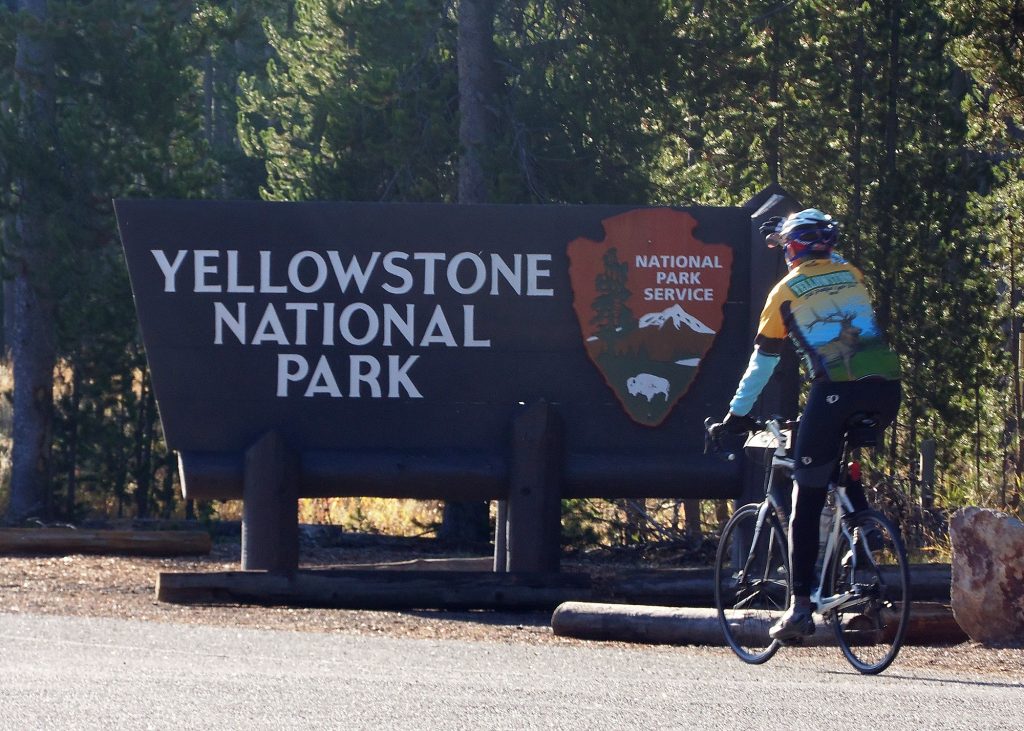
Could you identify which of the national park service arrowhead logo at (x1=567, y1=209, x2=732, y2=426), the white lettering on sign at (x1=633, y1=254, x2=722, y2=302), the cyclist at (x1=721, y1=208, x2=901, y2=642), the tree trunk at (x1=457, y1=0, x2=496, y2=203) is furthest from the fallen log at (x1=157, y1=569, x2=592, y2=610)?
the tree trunk at (x1=457, y1=0, x2=496, y2=203)

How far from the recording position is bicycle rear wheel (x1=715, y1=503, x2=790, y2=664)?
7730 mm

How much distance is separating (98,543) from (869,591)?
335 inches

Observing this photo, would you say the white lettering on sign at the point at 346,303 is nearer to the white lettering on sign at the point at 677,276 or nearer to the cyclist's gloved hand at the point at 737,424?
the white lettering on sign at the point at 677,276

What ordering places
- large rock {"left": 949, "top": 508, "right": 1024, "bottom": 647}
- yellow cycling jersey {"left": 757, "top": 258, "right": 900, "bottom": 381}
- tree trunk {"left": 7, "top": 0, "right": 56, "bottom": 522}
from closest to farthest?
yellow cycling jersey {"left": 757, "top": 258, "right": 900, "bottom": 381}, large rock {"left": 949, "top": 508, "right": 1024, "bottom": 647}, tree trunk {"left": 7, "top": 0, "right": 56, "bottom": 522}

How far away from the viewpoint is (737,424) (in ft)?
25.0

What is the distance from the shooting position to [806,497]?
7.27 meters

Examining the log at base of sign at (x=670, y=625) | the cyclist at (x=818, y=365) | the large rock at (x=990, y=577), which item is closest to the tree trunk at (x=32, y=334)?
the log at base of sign at (x=670, y=625)

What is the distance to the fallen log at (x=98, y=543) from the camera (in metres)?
13.6

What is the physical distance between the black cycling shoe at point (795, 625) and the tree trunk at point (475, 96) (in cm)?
1039

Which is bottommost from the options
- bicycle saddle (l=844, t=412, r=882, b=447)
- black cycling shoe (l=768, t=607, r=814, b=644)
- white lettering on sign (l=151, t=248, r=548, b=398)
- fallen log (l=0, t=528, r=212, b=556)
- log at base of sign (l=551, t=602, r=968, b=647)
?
log at base of sign (l=551, t=602, r=968, b=647)

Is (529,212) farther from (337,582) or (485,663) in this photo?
(485,663)

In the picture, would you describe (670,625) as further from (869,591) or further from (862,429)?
(862,429)

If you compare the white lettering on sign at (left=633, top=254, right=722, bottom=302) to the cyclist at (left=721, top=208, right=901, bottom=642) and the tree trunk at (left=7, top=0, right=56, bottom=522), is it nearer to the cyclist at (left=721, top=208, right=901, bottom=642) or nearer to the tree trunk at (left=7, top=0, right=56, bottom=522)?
the cyclist at (left=721, top=208, right=901, bottom=642)

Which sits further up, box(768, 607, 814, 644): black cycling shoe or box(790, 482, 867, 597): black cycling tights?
box(790, 482, 867, 597): black cycling tights
